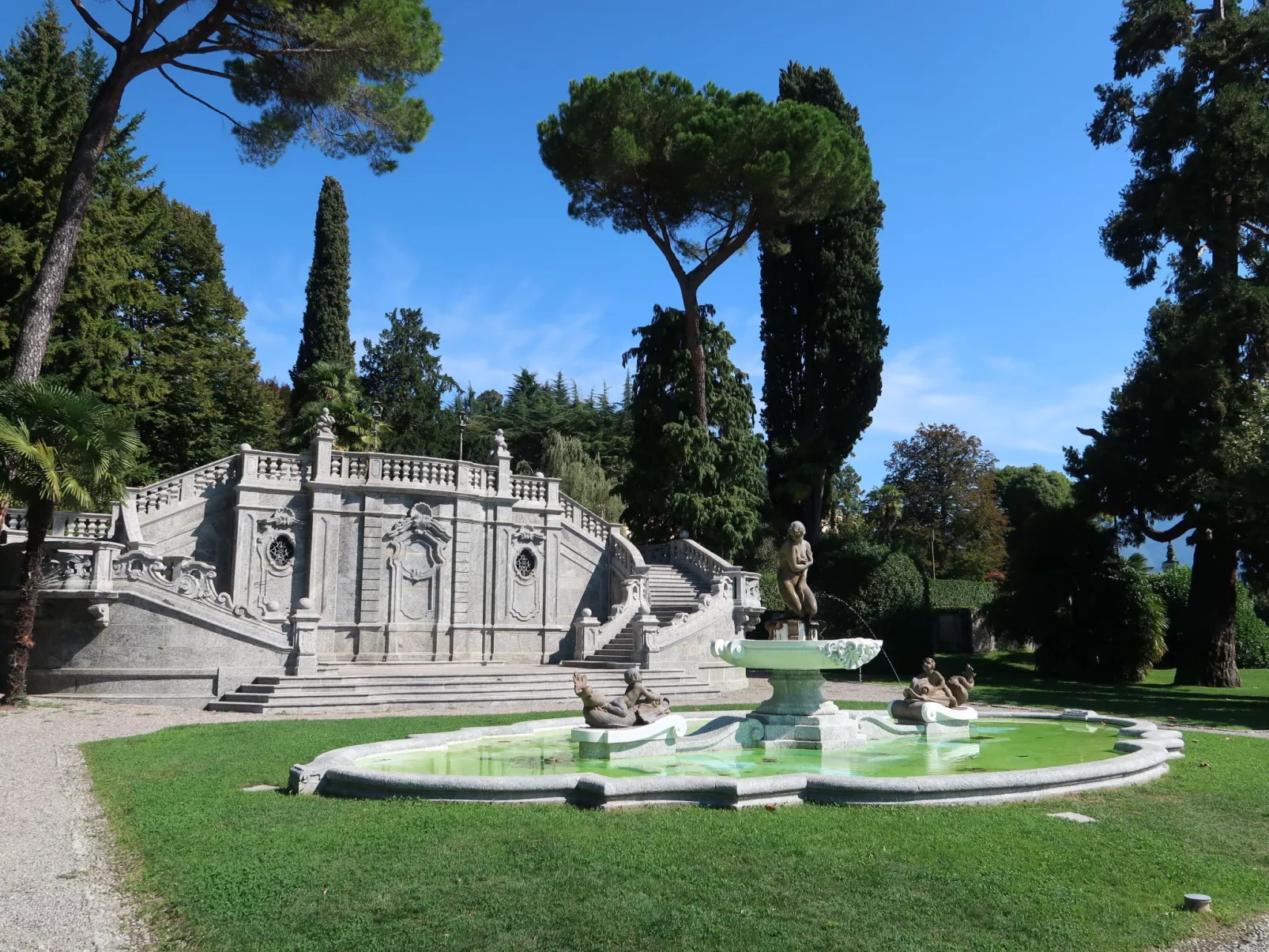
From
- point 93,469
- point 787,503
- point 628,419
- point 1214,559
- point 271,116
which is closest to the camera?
point 93,469

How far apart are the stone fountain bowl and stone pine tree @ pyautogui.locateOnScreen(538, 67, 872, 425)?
19.9m

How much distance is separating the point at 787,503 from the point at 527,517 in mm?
12283

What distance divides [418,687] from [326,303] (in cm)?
2726

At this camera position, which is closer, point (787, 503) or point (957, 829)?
point (957, 829)

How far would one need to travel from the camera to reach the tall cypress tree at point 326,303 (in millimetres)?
43406

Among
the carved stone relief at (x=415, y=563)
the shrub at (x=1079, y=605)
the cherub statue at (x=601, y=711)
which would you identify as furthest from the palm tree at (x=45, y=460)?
the shrub at (x=1079, y=605)

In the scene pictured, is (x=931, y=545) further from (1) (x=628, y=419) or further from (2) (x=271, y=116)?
(2) (x=271, y=116)

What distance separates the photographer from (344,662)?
25.1m

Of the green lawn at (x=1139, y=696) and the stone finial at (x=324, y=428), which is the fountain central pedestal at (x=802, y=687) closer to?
the green lawn at (x=1139, y=696)

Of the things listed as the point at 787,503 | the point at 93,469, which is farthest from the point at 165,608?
the point at 787,503

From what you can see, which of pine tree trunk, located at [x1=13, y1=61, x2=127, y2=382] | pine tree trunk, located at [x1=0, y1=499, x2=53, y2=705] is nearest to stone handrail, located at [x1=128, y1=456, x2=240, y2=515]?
pine tree trunk, located at [x1=13, y1=61, x2=127, y2=382]

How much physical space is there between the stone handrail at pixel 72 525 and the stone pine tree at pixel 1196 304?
26665 millimetres

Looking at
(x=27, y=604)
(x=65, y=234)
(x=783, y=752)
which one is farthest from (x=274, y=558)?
(x=783, y=752)

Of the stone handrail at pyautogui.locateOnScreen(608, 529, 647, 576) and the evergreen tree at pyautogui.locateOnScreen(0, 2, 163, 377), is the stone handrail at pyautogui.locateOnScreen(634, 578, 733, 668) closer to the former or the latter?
the stone handrail at pyautogui.locateOnScreen(608, 529, 647, 576)
